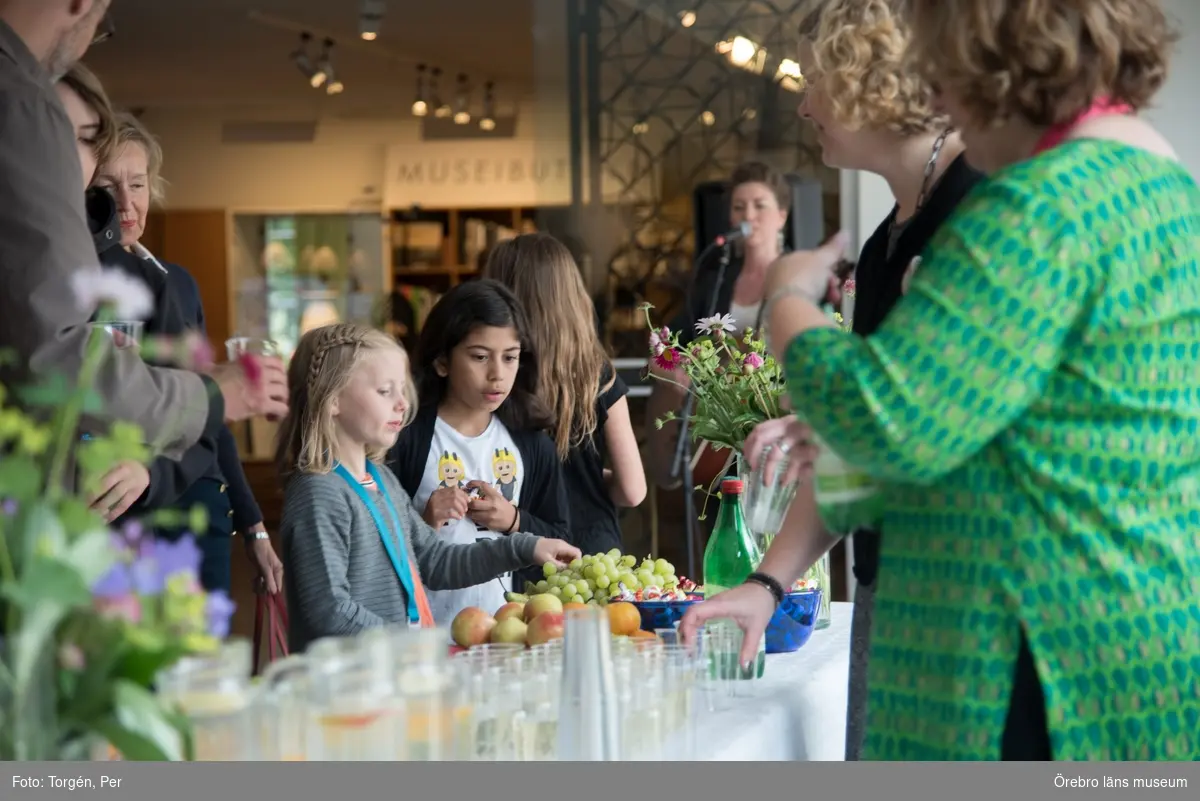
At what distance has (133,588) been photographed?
0.84 meters

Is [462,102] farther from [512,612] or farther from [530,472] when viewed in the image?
[512,612]

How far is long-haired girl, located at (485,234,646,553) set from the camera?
10.1ft

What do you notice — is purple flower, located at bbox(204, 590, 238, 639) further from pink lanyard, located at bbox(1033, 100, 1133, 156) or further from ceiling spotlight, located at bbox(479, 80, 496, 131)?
ceiling spotlight, located at bbox(479, 80, 496, 131)

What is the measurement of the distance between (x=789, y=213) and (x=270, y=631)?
271 centimetres

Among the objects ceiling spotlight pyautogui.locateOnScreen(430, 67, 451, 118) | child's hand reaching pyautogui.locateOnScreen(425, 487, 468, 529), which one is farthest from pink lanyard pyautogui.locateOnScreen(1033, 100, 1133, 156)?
ceiling spotlight pyautogui.locateOnScreen(430, 67, 451, 118)

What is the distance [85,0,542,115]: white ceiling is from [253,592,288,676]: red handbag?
14.9 ft

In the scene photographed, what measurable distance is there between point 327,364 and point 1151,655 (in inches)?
58.9

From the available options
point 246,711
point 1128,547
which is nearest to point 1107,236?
point 1128,547

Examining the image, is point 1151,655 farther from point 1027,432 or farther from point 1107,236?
point 1107,236

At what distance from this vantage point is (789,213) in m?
4.91

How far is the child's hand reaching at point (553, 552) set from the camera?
2254 mm

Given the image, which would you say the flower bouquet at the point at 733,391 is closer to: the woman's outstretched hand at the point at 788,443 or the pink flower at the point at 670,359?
the pink flower at the point at 670,359
